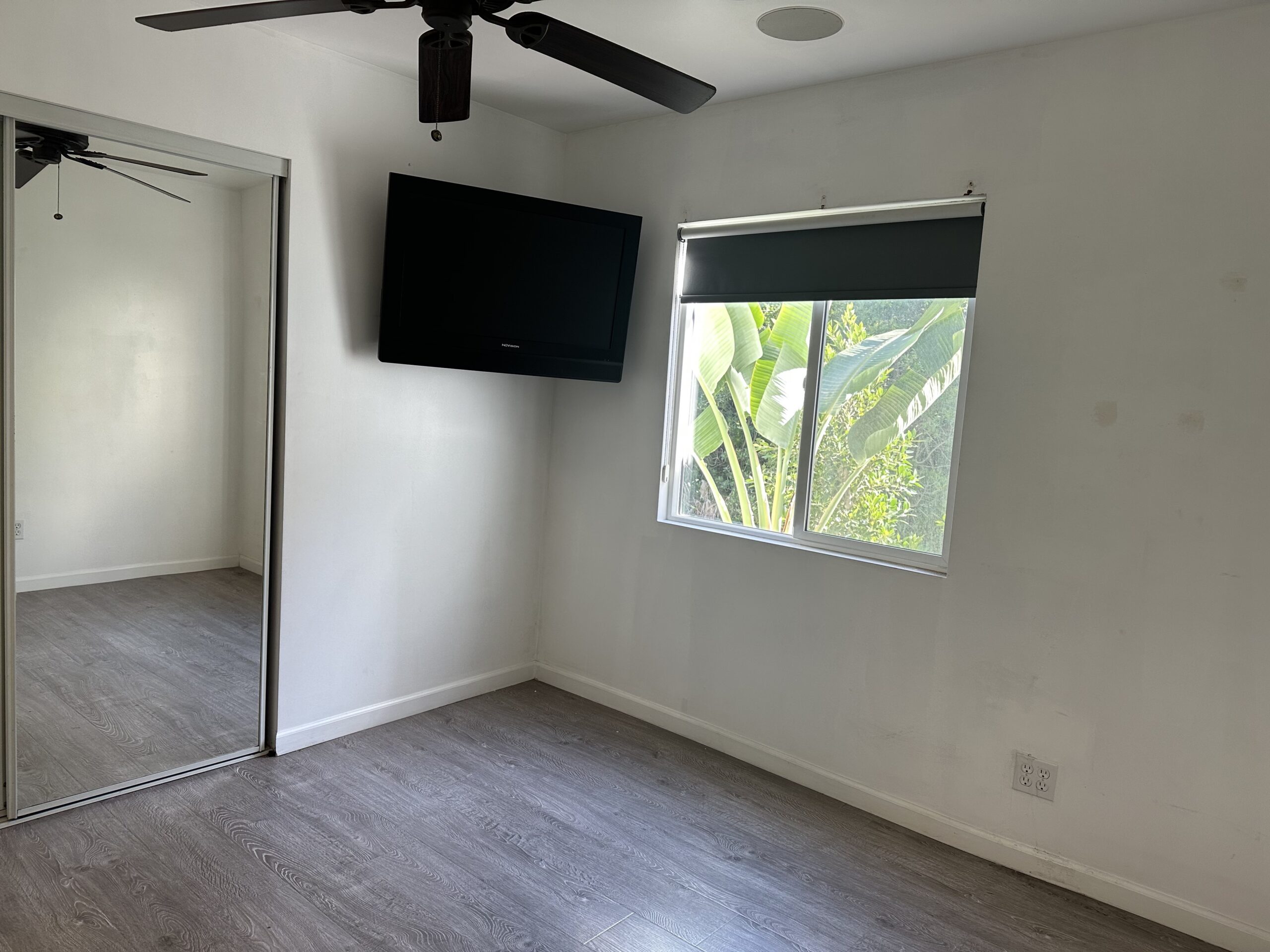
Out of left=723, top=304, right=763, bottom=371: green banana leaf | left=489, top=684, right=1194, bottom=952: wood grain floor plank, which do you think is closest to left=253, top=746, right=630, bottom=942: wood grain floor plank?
left=489, top=684, right=1194, bottom=952: wood grain floor plank

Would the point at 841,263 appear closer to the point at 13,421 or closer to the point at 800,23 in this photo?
the point at 800,23

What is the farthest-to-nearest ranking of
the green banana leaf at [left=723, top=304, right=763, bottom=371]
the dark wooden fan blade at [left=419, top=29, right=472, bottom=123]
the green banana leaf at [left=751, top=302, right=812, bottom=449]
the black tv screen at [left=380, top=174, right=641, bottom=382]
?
1. the green banana leaf at [left=723, top=304, right=763, bottom=371]
2. the green banana leaf at [left=751, top=302, right=812, bottom=449]
3. the black tv screen at [left=380, top=174, right=641, bottom=382]
4. the dark wooden fan blade at [left=419, top=29, right=472, bottom=123]

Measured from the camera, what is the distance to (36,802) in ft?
8.63

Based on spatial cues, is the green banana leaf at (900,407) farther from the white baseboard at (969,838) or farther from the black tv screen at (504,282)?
the white baseboard at (969,838)

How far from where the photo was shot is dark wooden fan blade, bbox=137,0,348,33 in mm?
1718

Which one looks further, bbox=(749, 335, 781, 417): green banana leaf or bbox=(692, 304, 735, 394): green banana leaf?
bbox=(692, 304, 735, 394): green banana leaf

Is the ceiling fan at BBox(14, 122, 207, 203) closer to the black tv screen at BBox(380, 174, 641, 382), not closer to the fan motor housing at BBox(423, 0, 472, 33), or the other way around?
the black tv screen at BBox(380, 174, 641, 382)

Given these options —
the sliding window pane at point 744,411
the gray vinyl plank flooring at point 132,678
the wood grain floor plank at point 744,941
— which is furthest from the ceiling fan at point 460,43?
the wood grain floor plank at point 744,941

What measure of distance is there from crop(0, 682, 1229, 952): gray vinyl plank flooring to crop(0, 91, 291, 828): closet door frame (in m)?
0.10

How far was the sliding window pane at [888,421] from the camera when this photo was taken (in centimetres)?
290

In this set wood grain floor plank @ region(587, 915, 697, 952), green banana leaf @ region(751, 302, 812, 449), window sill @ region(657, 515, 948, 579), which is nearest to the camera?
wood grain floor plank @ region(587, 915, 697, 952)

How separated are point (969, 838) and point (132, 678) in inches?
112

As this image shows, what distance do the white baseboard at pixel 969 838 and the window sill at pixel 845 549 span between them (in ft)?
2.59

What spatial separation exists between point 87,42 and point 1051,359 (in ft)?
9.86
